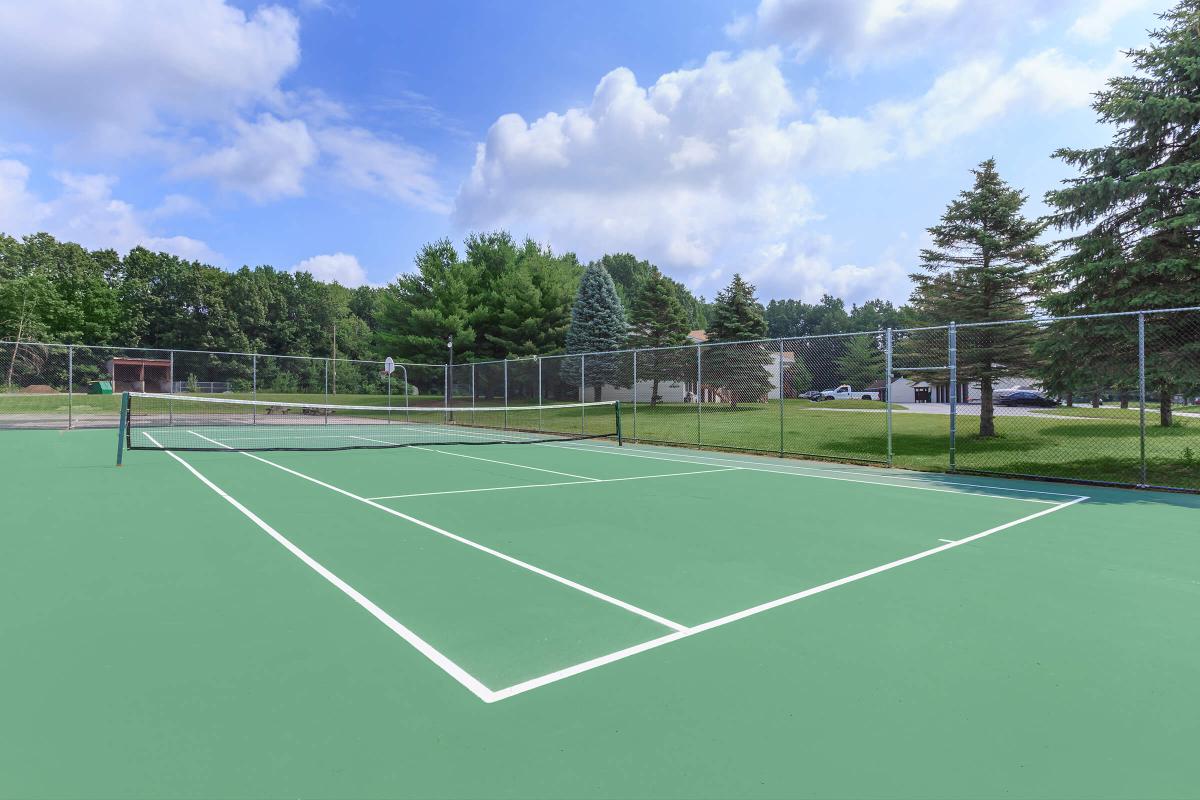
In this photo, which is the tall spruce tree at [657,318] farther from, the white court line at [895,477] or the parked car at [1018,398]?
the white court line at [895,477]

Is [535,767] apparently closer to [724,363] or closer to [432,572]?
[432,572]

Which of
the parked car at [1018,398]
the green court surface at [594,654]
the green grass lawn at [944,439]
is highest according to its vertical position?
the parked car at [1018,398]

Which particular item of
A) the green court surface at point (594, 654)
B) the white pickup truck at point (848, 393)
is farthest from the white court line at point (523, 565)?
the white pickup truck at point (848, 393)

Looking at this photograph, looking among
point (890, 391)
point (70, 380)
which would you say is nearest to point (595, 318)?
point (70, 380)

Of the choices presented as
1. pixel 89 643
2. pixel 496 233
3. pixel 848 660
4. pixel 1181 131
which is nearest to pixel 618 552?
pixel 848 660

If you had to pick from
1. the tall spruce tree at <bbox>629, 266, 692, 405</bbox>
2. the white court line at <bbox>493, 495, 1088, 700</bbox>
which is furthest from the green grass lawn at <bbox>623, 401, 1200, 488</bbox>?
the tall spruce tree at <bbox>629, 266, 692, 405</bbox>

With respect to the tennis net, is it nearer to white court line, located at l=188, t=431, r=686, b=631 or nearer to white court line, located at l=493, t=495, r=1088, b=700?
white court line, located at l=188, t=431, r=686, b=631

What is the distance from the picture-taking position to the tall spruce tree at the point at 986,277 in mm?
Result: 16219

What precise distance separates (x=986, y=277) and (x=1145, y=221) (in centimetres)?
680

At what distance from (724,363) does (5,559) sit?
18937mm

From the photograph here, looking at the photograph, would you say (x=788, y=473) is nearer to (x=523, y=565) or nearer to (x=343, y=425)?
(x=523, y=565)

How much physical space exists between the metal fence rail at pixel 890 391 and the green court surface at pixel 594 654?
4.49 meters

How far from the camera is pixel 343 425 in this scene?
24141mm

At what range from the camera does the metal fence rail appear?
1037 centimetres
